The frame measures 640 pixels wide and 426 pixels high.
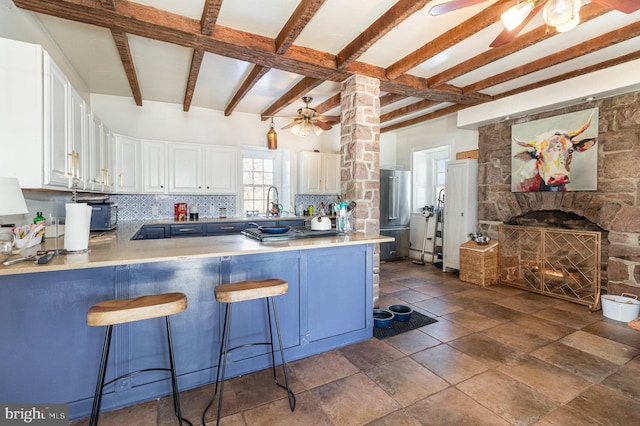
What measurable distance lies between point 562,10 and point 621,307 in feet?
10.4

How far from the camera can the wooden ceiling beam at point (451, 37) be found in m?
2.35

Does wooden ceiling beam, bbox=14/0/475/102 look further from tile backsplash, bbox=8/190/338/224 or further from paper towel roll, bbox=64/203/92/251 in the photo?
tile backsplash, bbox=8/190/338/224

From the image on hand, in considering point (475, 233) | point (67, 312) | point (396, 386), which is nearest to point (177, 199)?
point (67, 312)

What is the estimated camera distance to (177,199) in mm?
5059

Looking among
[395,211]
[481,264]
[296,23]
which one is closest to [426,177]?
[395,211]

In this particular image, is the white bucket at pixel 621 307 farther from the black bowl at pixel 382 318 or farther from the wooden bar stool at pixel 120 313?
the wooden bar stool at pixel 120 313

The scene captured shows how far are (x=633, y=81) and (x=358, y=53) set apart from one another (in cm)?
292

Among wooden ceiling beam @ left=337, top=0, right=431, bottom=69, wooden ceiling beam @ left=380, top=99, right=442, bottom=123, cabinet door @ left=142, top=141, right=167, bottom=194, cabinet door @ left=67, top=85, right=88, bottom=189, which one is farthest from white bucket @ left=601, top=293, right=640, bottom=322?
cabinet door @ left=142, top=141, right=167, bottom=194

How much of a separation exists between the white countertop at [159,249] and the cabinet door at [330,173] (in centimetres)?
339

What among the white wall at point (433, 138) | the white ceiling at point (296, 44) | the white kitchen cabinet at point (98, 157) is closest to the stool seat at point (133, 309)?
the white kitchen cabinet at point (98, 157)

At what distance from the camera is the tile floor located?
1825 mm

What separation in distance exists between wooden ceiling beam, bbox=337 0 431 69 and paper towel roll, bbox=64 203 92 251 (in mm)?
2579

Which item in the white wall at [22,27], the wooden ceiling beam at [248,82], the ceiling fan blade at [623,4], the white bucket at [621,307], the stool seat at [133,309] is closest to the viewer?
the stool seat at [133,309]

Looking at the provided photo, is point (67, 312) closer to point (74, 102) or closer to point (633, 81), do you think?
point (74, 102)
